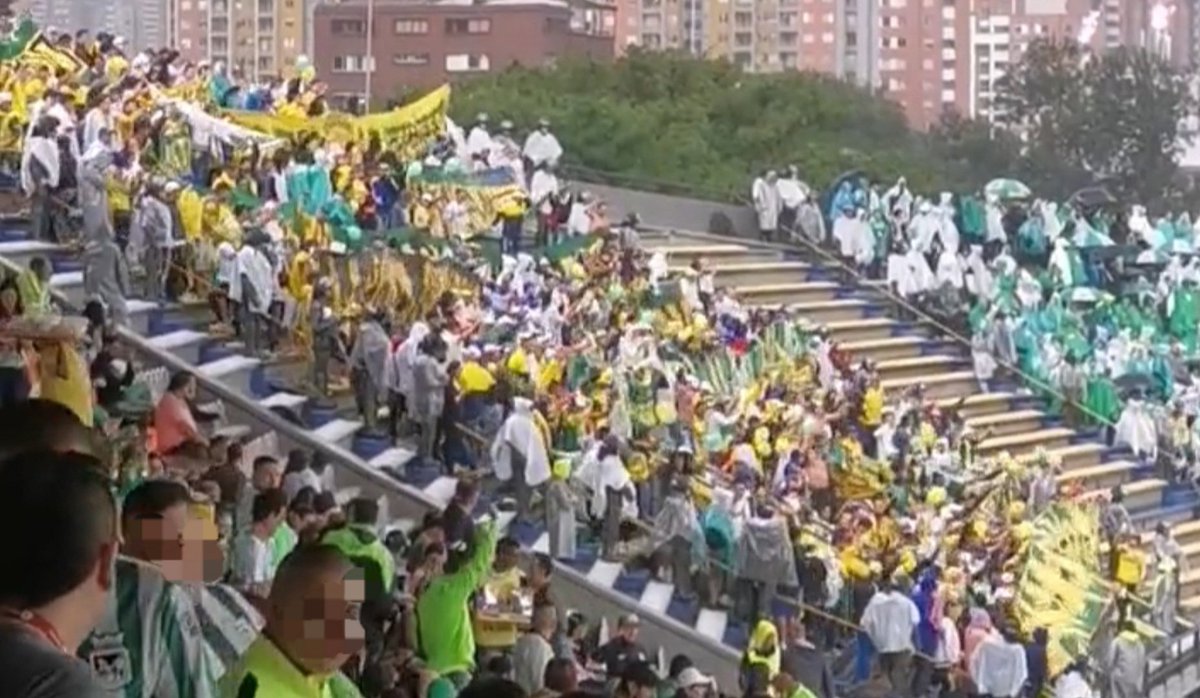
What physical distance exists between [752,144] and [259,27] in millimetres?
8494

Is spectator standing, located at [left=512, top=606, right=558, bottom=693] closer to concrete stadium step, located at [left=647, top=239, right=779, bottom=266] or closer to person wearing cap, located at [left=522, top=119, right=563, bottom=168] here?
concrete stadium step, located at [left=647, top=239, right=779, bottom=266]

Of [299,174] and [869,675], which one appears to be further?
[299,174]

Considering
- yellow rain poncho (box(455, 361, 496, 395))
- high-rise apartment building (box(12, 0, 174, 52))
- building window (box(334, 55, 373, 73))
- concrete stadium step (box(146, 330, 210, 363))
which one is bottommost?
yellow rain poncho (box(455, 361, 496, 395))

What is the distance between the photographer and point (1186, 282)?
26.7 metres

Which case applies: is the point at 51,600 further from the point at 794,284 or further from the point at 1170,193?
the point at 1170,193

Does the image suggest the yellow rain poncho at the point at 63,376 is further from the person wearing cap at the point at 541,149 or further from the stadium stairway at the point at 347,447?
the person wearing cap at the point at 541,149

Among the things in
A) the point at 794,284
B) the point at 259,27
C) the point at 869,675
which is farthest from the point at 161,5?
the point at 869,675

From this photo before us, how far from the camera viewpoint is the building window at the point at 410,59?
123ft

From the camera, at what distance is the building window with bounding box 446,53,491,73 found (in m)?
37.5

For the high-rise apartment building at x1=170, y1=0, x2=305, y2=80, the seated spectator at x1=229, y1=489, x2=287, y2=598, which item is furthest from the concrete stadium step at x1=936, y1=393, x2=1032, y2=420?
the seated spectator at x1=229, y1=489, x2=287, y2=598

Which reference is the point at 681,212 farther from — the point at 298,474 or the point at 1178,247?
the point at 298,474

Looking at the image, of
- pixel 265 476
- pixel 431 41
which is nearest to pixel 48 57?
pixel 265 476

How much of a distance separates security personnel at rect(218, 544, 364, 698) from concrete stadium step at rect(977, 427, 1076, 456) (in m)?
17.7

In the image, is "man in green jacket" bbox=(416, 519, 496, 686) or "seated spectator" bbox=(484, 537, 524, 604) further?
"seated spectator" bbox=(484, 537, 524, 604)
